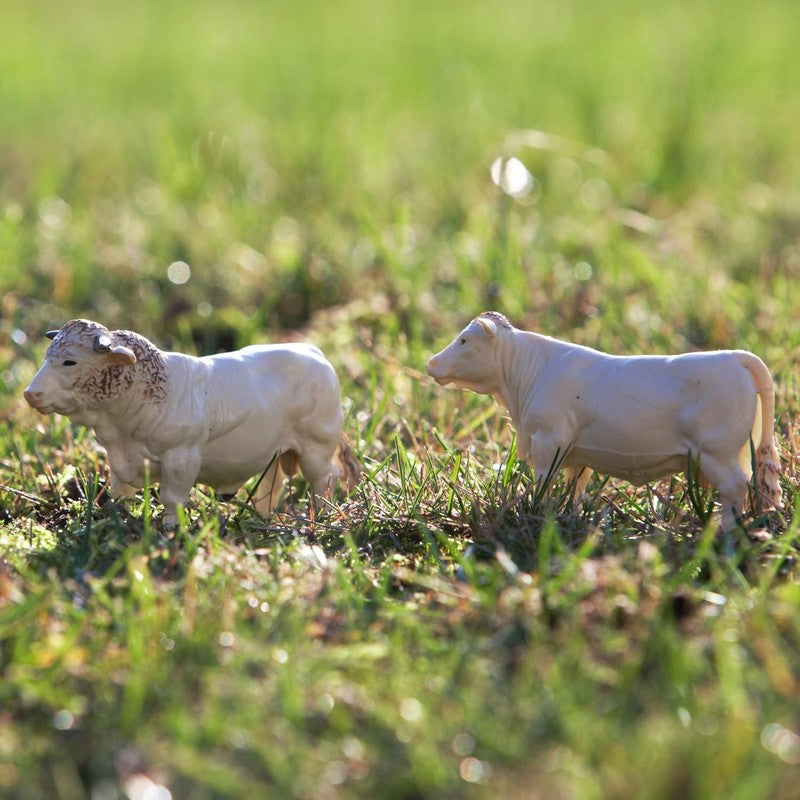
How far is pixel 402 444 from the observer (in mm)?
4430

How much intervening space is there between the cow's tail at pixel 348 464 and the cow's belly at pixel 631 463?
0.82 m

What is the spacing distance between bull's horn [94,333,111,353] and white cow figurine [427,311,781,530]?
3.07ft

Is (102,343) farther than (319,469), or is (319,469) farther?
(319,469)

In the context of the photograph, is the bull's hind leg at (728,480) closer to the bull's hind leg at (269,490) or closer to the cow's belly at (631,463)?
the cow's belly at (631,463)

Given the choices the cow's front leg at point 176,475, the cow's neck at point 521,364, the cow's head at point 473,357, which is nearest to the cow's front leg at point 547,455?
the cow's neck at point 521,364

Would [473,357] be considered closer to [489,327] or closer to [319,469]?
[489,327]

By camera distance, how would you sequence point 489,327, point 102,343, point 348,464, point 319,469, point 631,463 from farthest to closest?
Result: point 348,464
point 319,469
point 489,327
point 631,463
point 102,343

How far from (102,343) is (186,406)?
1.04ft

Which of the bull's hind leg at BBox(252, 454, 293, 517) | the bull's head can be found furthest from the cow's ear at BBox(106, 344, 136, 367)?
the bull's head

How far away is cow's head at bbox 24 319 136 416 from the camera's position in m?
3.67

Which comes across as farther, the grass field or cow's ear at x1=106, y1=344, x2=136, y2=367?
cow's ear at x1=106, y1=344, x2=136, y2=367

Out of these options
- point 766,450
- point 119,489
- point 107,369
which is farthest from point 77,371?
point 766,450

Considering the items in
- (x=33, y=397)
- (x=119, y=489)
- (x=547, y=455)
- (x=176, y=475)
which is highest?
(x=33, y=397)

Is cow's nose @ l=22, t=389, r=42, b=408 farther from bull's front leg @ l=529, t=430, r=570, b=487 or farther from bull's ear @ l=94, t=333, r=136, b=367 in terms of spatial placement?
bull's front leg @ l=529, t=430, r=570, b=487
